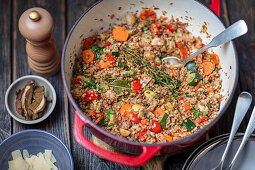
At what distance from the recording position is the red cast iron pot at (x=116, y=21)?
1.85 metres

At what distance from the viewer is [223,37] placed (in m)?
2.11

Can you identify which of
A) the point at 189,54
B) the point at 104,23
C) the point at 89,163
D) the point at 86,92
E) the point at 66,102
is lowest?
the point at 89,163

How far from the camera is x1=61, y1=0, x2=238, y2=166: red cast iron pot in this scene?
1.85m

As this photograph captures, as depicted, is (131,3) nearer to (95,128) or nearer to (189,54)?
(189,54)

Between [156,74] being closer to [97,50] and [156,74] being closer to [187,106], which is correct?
[187,106]

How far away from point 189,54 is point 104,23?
2.10ft

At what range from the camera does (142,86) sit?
2.24m

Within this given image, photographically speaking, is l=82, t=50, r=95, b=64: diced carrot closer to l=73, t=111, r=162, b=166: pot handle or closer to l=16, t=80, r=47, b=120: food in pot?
l=16, t=80, r=47, b=120: food in pot

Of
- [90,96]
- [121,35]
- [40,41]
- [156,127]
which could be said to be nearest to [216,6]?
[121,35]

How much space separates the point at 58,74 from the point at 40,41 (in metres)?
0.41

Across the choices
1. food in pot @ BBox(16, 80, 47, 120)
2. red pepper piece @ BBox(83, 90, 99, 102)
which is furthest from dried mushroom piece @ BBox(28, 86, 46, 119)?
red pepper piece @ BBox(83, 90, 99, 102)

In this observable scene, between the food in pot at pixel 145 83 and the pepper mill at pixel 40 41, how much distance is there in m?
0.23

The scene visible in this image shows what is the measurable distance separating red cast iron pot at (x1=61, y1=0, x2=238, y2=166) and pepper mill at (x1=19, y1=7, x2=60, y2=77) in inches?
6.9

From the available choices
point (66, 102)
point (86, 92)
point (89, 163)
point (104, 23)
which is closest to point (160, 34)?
point (104, 23)
